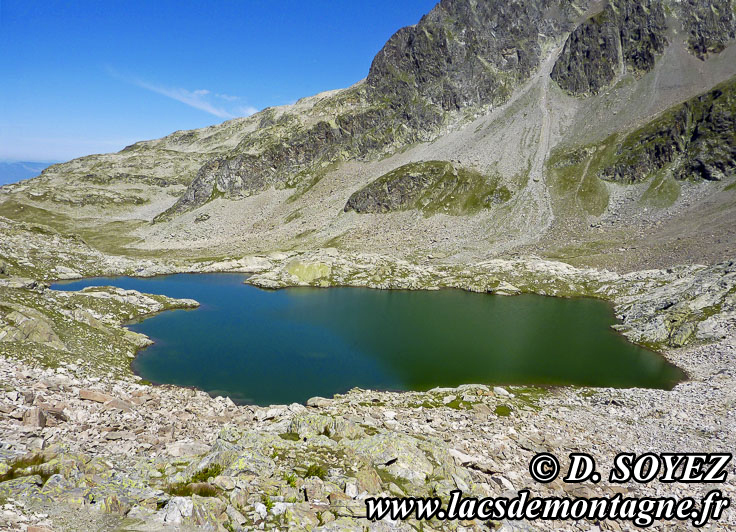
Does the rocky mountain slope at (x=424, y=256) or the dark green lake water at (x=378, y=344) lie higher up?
the rocky mountain slope at (x=424, y=256)

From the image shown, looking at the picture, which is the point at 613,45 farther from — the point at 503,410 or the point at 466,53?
the point at 503,410

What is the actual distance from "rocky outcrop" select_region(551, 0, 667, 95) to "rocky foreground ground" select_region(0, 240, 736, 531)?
142699 mm

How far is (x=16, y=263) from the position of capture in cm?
6250

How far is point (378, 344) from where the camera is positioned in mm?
49906

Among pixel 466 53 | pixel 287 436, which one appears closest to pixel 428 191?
pixel 466 53

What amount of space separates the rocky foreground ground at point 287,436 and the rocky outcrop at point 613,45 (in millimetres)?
142699

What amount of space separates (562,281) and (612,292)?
29.4 feet

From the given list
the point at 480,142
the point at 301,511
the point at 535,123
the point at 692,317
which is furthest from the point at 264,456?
the point at 535,123

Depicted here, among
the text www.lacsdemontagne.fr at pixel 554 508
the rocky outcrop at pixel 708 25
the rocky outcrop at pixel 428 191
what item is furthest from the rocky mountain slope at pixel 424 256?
the rocky outcrop at pixel 708 25

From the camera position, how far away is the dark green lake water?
38344mm

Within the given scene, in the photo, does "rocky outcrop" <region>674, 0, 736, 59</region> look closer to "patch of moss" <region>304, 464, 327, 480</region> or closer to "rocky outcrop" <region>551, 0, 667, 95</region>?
"rocky outcrop" <region>551, 0, 667, 95</region>

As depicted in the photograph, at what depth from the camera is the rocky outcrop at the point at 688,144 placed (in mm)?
107750

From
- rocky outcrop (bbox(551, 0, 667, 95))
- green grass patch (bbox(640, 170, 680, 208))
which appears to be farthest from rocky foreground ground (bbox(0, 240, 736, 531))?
rocky outcrop (bbox(551, 0, 667, 95))

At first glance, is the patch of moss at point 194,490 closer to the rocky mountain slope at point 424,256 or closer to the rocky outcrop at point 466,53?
the rocky mountain slope at point 424,256
